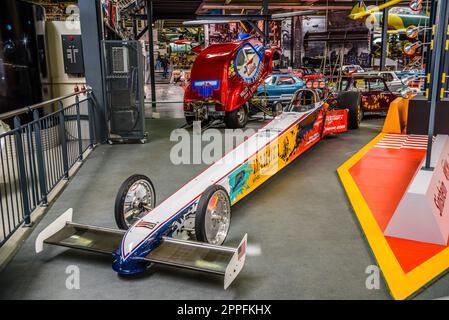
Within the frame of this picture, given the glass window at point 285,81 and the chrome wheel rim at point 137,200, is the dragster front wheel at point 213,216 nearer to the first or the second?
the chrome wheel rim at point 137,200

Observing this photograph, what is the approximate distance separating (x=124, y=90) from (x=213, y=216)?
611 centimetres

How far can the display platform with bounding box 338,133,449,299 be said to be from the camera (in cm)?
357

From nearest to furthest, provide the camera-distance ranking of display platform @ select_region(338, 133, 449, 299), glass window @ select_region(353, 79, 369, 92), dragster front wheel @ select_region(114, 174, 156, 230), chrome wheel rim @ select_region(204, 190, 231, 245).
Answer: display platform @ select_region(338, 133, 449, 299) < chrome wheel rim @ select_region(204, 190, 231, 245) < dragster front wheel @ select_region(114, 174, 156, 230) < glass window @ select_region(353, 79, 369, 92)

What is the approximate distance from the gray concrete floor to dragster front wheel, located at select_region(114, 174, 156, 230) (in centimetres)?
44

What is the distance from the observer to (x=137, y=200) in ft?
14.4

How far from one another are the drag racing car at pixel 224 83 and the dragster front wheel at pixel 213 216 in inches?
264

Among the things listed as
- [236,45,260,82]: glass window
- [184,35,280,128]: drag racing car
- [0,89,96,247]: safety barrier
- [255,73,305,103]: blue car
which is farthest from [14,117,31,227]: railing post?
[255,73,305,103]: blue car

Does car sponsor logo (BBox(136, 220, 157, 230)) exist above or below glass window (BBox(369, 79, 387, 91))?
below

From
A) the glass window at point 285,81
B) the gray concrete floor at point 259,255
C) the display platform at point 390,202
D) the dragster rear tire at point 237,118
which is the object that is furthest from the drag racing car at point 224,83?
the gray concrete floor at point 259,255

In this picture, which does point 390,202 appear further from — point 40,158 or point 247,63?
point 247,63

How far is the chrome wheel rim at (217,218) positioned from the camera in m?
3.93

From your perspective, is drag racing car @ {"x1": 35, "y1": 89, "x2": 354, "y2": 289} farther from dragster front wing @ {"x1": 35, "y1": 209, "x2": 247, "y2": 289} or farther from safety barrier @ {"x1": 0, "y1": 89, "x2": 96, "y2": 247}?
safety barrier @ {"x1": 0, "y1": 89, "x2": 96, "y2": 247}

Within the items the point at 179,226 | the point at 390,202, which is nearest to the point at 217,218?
the point at 179,226
